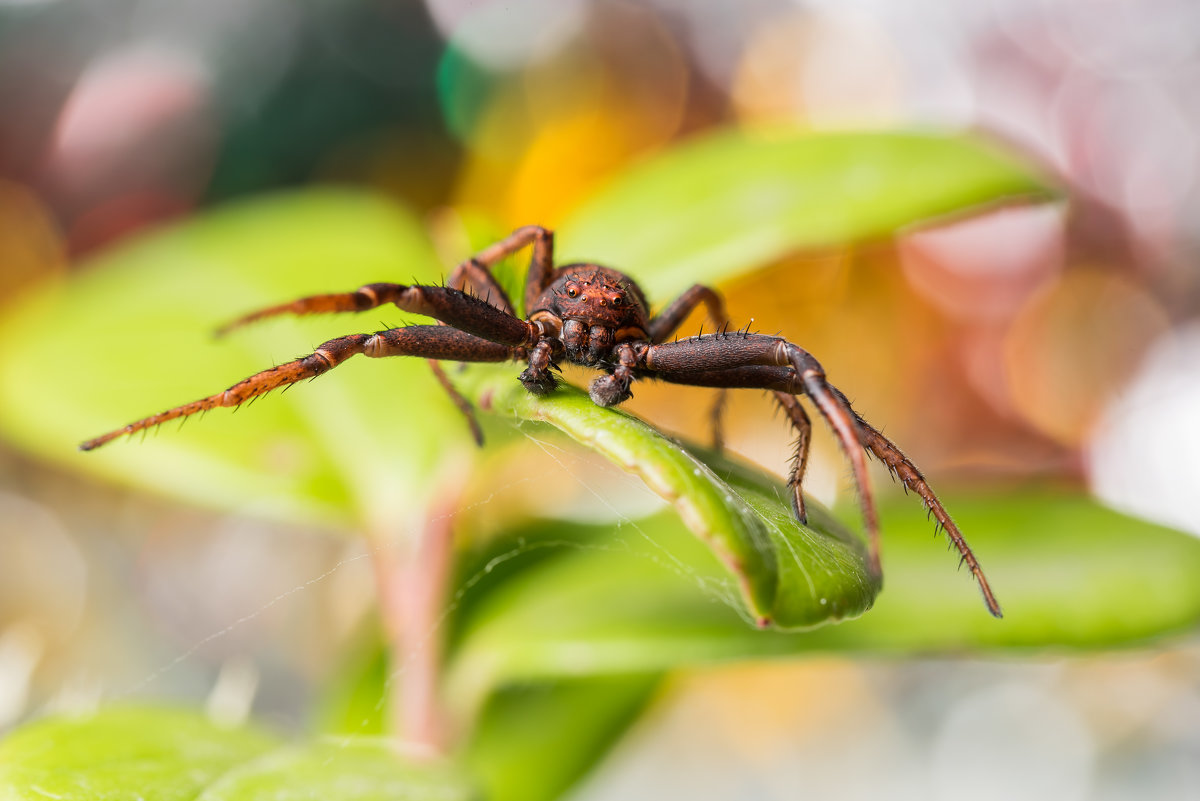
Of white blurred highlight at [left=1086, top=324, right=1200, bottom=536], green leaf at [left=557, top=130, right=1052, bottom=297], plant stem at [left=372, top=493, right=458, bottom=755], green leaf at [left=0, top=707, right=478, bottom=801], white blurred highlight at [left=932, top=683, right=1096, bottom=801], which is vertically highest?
green leaf at [left=557, top=130, right=1052, bottom=297]

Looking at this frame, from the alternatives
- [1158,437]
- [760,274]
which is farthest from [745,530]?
[1158,437]

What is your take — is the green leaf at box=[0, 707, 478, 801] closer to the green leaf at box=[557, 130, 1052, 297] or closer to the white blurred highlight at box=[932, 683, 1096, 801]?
the green leaf at box=[557, 130, 1052, 297]

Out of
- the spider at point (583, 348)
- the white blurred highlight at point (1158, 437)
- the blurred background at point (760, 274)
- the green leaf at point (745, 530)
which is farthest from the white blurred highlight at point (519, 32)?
the green leaf at point (745, 530)

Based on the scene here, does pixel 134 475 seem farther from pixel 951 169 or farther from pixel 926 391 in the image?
pixel 926 391

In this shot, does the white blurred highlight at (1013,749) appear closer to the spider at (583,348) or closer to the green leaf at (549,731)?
the green leaf at (549,731)

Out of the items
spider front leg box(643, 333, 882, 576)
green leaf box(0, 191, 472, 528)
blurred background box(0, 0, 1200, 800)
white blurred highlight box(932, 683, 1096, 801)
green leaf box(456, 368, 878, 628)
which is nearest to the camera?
green leaf box(456, 368, 878, 628)

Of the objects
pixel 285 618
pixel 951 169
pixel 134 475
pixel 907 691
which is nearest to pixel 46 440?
pixel 134 475

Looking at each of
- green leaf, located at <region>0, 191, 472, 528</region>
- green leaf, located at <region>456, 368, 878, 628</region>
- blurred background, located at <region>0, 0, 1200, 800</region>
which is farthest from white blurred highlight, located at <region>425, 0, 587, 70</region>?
green leaf, located at <region>456, 368, 878, 628</region>

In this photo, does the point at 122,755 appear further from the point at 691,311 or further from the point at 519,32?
the point at 519,32
